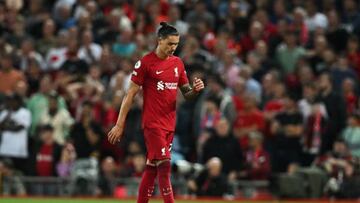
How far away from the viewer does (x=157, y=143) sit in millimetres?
14680

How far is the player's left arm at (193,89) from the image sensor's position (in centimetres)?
1459

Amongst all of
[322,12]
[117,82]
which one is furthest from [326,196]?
[322,12]

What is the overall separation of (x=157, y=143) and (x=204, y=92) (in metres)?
8.77

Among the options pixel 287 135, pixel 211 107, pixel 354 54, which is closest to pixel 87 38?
pixel 211 107

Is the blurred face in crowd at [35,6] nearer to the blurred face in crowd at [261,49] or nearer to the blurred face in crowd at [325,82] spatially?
the blurred face in crowd at [261,49]

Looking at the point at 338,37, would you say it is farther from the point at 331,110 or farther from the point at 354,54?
the point at 331,110

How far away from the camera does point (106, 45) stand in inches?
987

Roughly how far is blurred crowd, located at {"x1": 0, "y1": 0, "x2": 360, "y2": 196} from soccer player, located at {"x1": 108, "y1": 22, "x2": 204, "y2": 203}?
669 cm

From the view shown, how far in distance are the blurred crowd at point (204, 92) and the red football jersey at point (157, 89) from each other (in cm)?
670

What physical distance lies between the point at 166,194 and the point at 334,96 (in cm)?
897

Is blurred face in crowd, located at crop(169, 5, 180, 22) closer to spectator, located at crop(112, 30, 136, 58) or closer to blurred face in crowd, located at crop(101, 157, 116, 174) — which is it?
spectator, located at crop(112, 30, 136, 58)

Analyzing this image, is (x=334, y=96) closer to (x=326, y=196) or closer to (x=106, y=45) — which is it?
(x=326, y=196)

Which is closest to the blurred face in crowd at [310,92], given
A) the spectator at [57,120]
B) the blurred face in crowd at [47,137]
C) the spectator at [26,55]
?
the spectator at [57,120]

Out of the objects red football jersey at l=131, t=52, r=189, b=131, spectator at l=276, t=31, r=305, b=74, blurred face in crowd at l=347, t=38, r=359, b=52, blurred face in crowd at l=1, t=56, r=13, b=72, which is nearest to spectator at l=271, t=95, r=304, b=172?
spectator at l=276, t=31, r=305, b=74
